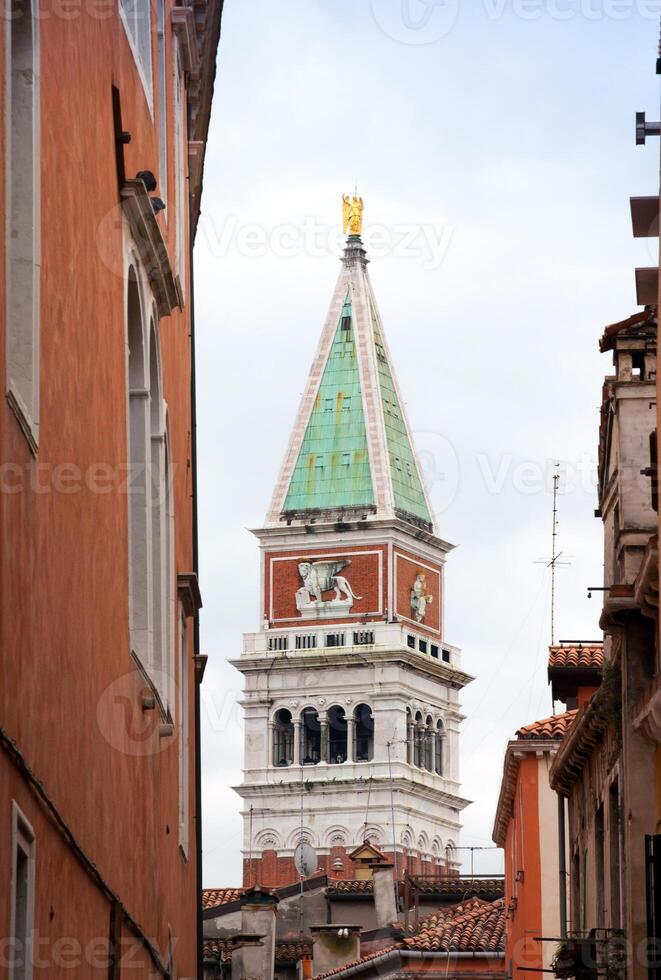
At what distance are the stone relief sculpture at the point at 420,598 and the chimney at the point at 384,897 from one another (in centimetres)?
6696

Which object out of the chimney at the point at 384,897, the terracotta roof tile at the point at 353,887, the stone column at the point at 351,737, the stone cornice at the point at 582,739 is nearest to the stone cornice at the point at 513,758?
the stone cornice at the point at 582,739

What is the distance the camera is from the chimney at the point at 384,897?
52.7 m

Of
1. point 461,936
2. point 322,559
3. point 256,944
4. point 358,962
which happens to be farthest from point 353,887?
point 322,559

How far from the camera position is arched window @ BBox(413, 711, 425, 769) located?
12150 cm

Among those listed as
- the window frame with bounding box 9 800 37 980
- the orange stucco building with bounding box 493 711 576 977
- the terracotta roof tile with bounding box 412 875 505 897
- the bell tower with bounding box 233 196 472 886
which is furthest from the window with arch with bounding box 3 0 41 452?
the bell tower with bounding box 233 196 472 886

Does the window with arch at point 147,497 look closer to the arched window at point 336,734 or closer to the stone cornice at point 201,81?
the stone cornice at point 201,81

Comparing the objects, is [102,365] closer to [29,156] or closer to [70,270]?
[70,270]

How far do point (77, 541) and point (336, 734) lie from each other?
110 meters

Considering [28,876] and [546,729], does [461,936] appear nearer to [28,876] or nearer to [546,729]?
[546,729]

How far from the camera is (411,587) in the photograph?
123m

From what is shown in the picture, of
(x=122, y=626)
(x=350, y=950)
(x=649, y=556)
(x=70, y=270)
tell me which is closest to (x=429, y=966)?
(x=350, y=950)

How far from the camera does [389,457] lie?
120312 millimetres

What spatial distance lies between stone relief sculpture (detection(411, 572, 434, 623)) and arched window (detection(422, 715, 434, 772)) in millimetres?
5436

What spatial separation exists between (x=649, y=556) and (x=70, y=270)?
26.2 feet
